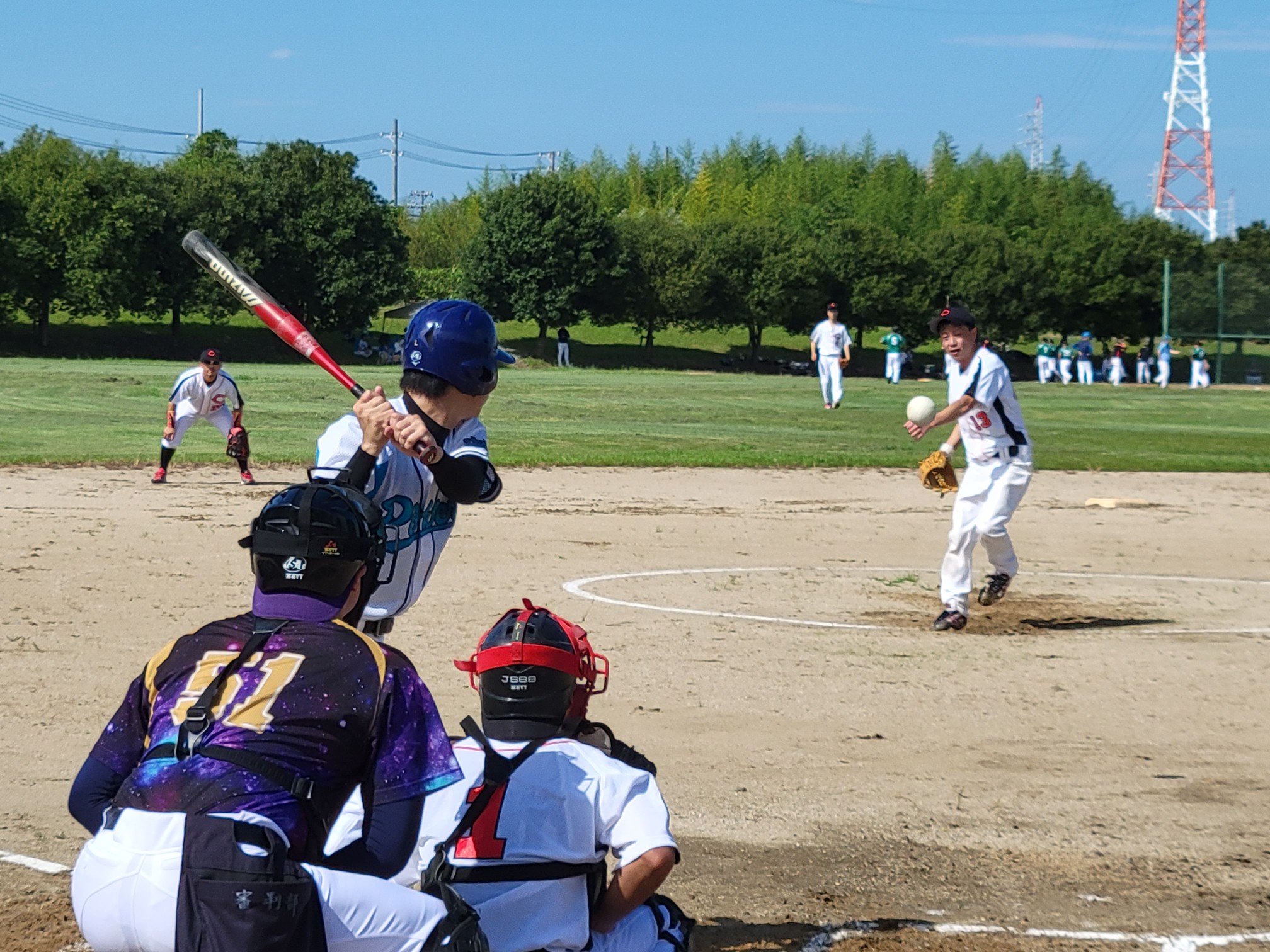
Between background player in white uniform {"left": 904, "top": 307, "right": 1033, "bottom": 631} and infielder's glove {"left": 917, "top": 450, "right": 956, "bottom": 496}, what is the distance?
21.5 inches

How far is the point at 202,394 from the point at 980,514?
11.1 metres

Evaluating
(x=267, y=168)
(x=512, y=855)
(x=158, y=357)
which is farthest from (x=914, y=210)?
(x=512, y=855)

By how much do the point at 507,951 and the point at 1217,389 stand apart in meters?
54.8

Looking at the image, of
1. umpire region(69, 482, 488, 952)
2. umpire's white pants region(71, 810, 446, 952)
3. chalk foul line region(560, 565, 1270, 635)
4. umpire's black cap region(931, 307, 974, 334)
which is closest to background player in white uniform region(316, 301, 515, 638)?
umpire region(69, 482, 488, 952)

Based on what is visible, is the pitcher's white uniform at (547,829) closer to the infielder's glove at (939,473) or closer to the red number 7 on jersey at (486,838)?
the red number 7 on jersey at (486,838)

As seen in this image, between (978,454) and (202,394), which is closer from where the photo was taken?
(978,454)

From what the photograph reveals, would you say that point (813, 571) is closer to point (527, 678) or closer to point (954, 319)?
point (954, 319)

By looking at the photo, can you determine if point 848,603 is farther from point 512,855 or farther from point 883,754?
point 512,855

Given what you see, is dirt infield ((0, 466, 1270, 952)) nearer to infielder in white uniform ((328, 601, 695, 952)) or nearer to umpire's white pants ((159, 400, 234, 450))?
umpire's white pants ((159, 400, 234, 450))

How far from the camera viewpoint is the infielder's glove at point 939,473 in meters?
11.3

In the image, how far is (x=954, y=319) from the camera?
10367 mm

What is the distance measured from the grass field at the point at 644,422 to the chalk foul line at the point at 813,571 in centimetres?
849

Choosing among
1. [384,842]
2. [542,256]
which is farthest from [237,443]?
[542,256]

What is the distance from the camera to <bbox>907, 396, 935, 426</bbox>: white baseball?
1204cm
